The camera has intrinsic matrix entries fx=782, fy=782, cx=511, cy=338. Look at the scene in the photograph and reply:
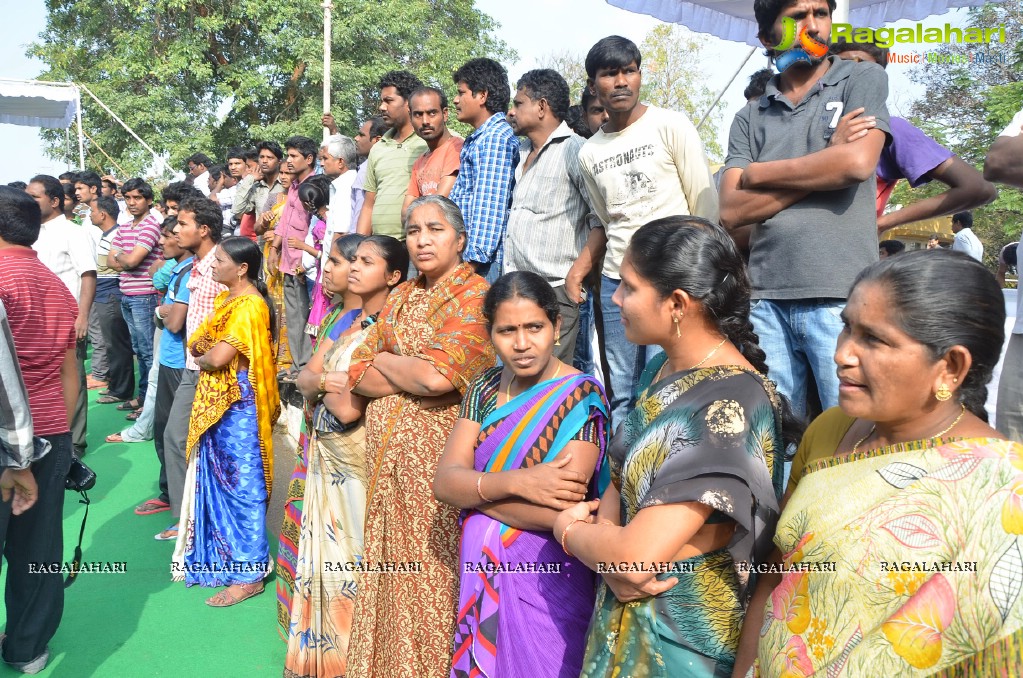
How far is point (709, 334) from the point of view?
75.2 inches

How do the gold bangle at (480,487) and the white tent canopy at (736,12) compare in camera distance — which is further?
the white tent canopy at (736,12)

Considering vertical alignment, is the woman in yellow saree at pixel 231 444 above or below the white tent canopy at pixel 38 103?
below

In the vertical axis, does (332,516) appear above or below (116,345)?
above

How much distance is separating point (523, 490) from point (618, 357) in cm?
132

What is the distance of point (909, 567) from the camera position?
1.40 metres

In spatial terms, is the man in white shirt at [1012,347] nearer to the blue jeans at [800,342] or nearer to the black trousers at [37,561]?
the blue jeans at [800,342]

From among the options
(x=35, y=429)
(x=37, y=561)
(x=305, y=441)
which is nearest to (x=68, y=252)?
(x=35, y=429)

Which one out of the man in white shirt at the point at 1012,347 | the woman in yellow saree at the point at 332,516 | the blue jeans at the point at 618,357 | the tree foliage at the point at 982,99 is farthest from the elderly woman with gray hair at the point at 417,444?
the tree foliage at the point at 982,99

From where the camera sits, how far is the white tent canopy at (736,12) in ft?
17.5

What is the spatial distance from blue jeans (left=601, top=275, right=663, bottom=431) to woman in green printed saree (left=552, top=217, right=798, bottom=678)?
4.57 feet

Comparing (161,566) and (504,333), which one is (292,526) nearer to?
(161,566)

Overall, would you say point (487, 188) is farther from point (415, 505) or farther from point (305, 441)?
point (415, 505)

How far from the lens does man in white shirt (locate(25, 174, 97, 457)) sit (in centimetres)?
617

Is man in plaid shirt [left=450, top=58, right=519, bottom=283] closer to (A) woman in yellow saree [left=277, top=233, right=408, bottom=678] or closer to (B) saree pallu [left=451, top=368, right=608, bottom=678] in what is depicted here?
(A) woman in yellow saree [left=277, top=233, right=408, bottom=678]
